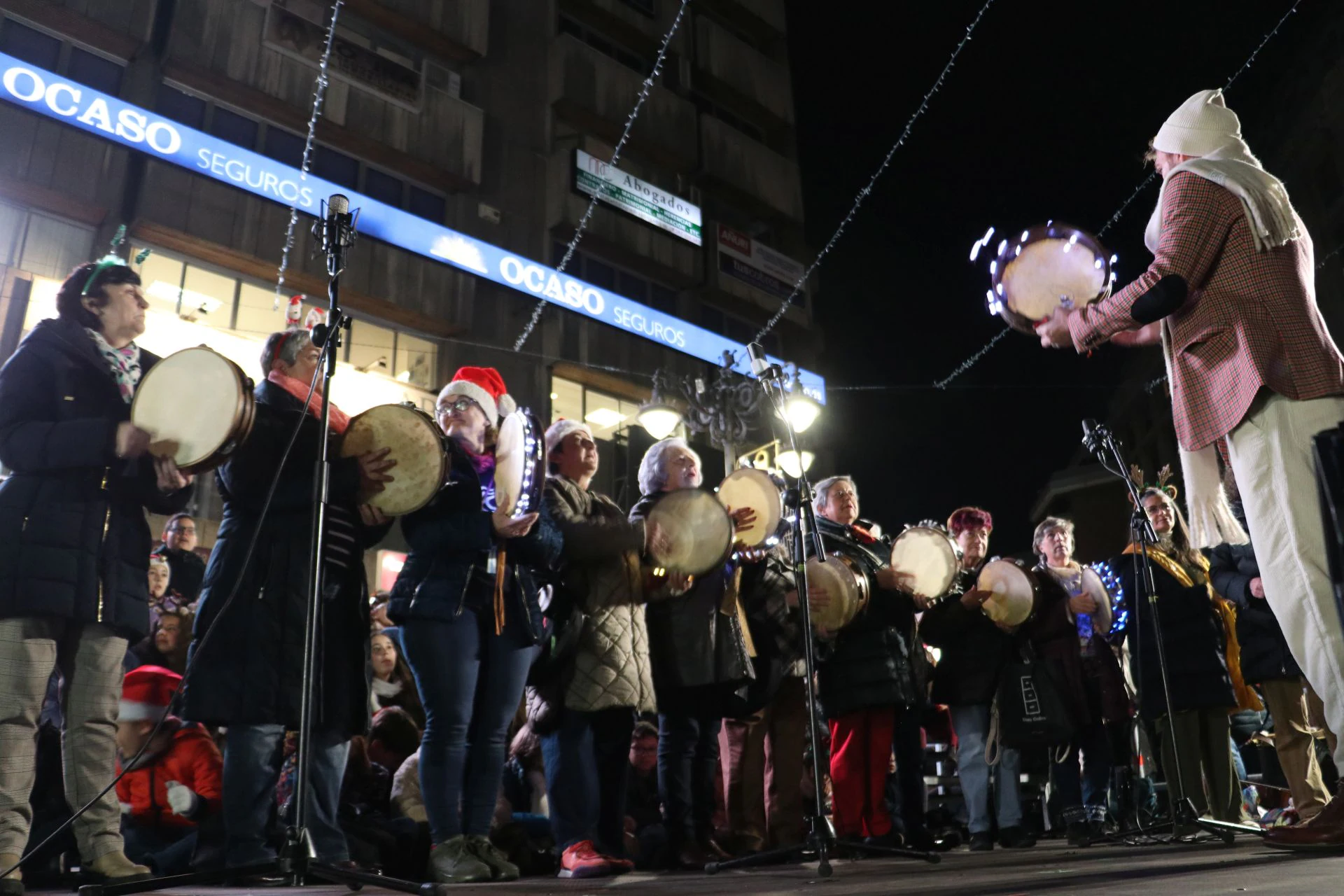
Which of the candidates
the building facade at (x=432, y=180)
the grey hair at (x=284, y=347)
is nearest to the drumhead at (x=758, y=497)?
the grey hair at (x=284, y=347)

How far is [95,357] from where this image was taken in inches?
122

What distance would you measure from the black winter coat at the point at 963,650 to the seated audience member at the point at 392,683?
2.65 meters

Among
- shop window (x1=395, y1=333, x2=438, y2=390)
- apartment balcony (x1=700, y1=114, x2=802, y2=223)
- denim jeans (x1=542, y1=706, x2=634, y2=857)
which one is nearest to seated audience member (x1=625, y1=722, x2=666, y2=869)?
denim jeans (x1=542, y1=706, x2=634, y2=857)

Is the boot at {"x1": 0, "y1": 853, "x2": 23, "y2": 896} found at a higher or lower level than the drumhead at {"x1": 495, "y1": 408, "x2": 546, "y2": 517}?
lower

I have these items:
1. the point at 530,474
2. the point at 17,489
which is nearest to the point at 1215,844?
the point at 530,474

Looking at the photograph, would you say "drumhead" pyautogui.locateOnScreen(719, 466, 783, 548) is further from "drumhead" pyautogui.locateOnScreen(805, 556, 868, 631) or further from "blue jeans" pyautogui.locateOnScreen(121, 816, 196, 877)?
"blue jeans" pyautogui.locateOnScreen(121, 816, 196, 877)

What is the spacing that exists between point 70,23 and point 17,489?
46.9 feet

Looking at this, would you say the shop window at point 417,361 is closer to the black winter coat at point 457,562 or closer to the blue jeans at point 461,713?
the black winter coat at point 457,562

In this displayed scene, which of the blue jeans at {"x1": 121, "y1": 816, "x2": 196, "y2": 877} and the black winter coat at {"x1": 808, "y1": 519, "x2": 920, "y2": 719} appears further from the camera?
the black winter coat at {"x1": 808, "y1": 519, "x2": 920, "y2": 719}

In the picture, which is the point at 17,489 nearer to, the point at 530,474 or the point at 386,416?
the point at 386,416

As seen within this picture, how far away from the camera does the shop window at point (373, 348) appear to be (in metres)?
16.3

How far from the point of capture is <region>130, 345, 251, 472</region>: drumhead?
9.55 feet

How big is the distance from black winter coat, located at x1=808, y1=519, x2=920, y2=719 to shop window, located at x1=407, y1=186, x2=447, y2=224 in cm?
1474

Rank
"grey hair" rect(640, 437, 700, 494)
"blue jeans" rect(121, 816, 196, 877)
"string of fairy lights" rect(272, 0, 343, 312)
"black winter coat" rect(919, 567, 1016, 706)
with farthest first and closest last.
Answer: "string of fairy lights" rect(272, 0, 343, 312) → "black winter coat" rect(919, 567, 1016, 706) → "grey hair" rect(640, 437, 700, 494) → "blue jeans" rect(121, 816, 196, 877)
